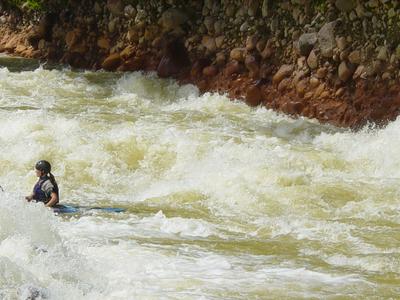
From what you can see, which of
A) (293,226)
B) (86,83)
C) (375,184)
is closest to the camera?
(293,226)

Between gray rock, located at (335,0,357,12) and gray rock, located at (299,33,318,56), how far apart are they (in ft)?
1.91

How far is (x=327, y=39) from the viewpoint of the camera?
13406mm

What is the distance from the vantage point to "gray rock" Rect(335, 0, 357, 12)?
1326 cm

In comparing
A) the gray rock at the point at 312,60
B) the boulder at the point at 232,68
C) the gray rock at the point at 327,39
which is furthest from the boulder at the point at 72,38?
the gray rock at the point at 327,39

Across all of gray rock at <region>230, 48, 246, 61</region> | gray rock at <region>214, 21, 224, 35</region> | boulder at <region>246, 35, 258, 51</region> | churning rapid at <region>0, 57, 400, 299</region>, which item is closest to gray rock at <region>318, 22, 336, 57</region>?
churning rapid at <region>0, 57, 400, 299</region>

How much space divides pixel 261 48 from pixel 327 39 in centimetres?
156

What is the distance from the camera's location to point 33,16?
67.2 ft

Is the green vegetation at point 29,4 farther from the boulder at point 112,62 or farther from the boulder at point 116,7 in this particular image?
the boulder at point 112,62

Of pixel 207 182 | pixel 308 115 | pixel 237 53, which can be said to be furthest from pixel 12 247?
pixel 237 53

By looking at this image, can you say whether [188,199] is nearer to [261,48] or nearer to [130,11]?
[261,48]

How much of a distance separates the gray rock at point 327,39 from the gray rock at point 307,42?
176 mm

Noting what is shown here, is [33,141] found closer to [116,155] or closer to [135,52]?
[116,155]

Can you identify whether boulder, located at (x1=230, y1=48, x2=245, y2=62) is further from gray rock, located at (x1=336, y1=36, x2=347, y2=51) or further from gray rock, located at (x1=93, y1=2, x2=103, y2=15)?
gray rock, located at (x1=93, y1=2, x2=103, y2=15)

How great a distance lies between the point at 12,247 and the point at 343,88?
26.1 feet
